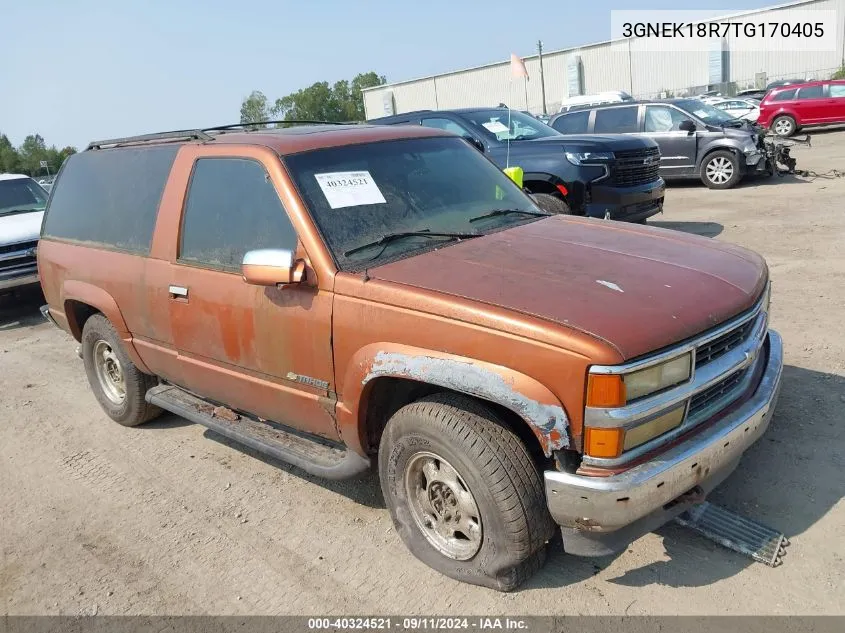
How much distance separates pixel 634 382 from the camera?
7.84 feet

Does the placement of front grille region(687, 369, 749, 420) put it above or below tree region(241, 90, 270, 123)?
below

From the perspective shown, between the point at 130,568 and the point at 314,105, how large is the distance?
103391 mm

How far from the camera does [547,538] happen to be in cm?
Result: 272

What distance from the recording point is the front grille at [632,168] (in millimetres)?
8141

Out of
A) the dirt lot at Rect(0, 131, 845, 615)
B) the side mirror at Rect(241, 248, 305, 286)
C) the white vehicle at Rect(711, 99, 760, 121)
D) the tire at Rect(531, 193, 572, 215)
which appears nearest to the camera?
the dirt lot at Rect(0, 131, 845, 615)

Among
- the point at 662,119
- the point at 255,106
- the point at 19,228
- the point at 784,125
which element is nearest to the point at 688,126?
the point at 662,119

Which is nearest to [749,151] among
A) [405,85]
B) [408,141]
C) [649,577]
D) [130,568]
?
[408,141]

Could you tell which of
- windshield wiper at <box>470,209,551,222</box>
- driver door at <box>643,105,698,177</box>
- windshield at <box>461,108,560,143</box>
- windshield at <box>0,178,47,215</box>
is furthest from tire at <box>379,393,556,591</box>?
driver door at <box>643,105,698,177</box>

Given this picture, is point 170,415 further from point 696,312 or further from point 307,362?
point 696,312

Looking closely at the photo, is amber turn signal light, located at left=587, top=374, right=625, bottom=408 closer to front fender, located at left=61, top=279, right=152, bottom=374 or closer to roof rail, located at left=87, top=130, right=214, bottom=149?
roof rail, located at left=87, top=130, right=214, bottom=149

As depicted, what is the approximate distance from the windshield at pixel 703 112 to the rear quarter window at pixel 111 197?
11.6 m

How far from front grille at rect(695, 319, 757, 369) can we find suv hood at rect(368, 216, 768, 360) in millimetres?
78

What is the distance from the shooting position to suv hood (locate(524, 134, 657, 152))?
8.21 m

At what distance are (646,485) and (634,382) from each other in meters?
0.37
